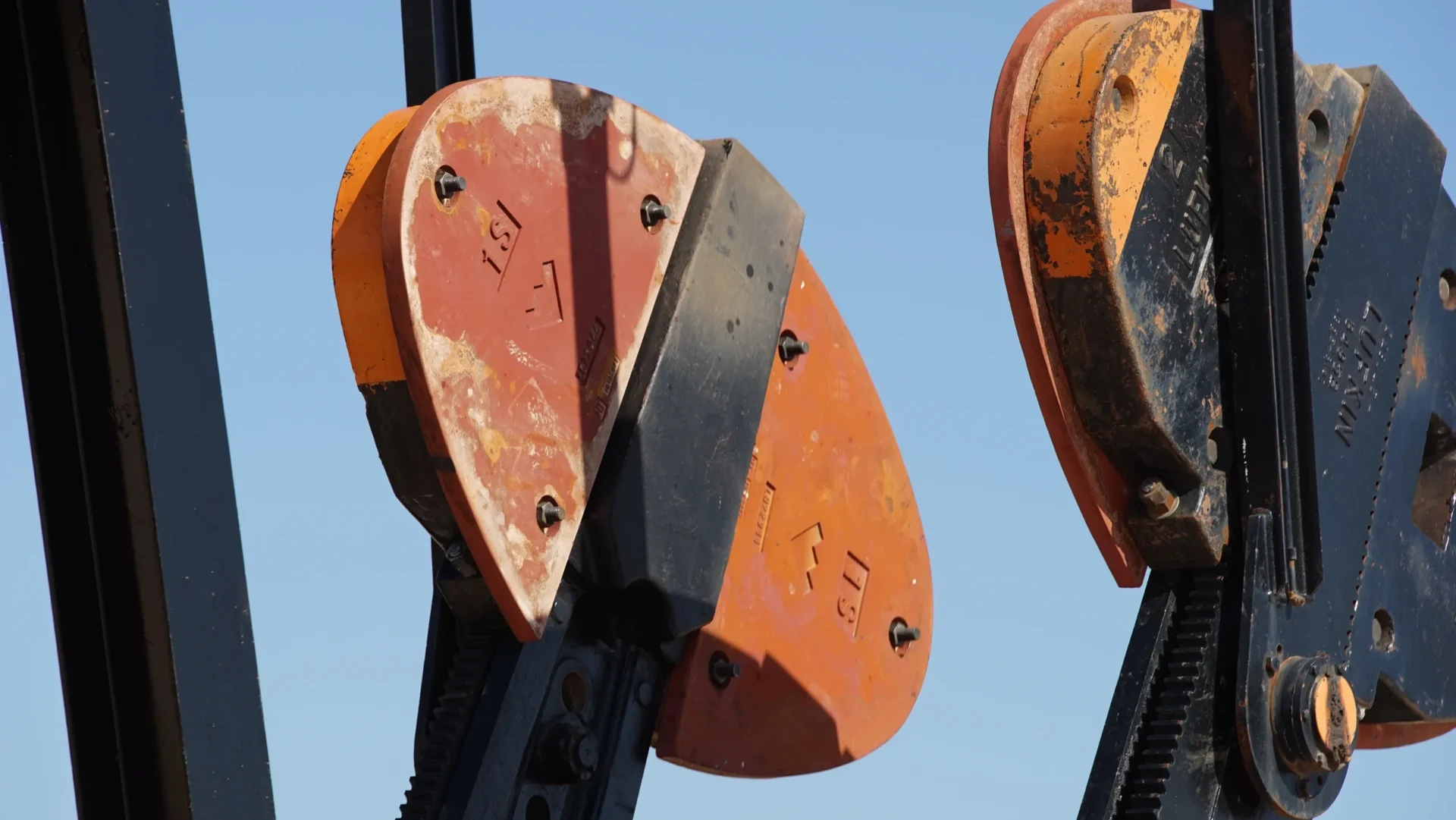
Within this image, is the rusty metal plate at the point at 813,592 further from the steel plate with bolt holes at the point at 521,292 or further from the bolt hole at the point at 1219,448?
the bolt hole at the point at 1219,448

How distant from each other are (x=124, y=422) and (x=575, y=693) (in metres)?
1.47

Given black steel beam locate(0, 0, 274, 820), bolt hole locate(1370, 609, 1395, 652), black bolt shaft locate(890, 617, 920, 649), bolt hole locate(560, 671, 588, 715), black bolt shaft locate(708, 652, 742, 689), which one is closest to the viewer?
black steel beam locate(0, 0, 274, 820)

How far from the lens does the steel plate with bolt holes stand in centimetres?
294

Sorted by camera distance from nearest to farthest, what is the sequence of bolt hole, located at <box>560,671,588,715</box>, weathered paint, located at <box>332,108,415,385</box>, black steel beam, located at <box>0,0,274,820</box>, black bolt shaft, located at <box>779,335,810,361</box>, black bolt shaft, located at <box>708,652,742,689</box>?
black steel beam, located at <box>0,0,274,820</box> < weathered paint, located at <box>332,108,415,385</box> < bolt hole, located at <box>560,671,588,715</box> < black bolt shaft, located at <box>708,652,742,689</box> < black bolt shaft, located at <box>779,335,810,361</box>

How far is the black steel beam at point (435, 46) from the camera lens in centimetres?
389

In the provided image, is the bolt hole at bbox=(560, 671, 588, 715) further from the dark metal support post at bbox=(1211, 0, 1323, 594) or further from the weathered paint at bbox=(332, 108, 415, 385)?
the dark metal support post at bbox=(1211, 0, 1323, 594)

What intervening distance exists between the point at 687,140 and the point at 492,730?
1.20 meters

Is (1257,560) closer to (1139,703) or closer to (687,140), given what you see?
(1139,703)

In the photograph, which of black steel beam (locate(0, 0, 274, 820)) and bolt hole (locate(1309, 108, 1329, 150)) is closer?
black steel beam (locate(0, 0, 274, 820))

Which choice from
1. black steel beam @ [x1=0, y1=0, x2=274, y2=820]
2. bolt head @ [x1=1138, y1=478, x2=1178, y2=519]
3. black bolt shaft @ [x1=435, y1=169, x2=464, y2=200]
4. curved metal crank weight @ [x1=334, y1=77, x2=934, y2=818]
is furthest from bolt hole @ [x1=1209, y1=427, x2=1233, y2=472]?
black steel beam @ [x1=0, y1=0, x2=274, y2=820]

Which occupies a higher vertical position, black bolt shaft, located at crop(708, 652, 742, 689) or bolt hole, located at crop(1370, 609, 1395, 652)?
bolt hole, located at crop(1370, 609, 1395, 652)

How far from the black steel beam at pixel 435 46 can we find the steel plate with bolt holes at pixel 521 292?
521 mm

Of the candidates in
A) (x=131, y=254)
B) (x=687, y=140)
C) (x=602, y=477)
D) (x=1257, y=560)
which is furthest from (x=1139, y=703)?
(x=131, y=254)

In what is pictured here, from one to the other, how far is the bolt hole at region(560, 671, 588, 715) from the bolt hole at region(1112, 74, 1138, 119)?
1.36 meters
